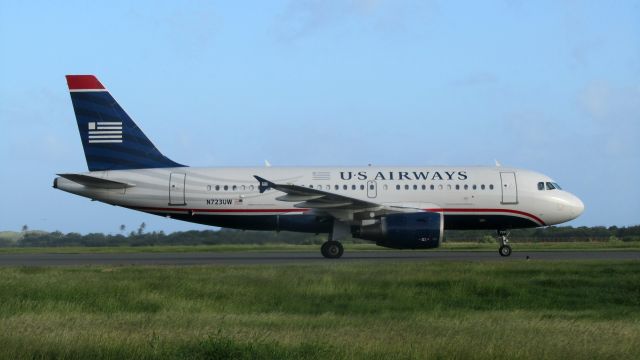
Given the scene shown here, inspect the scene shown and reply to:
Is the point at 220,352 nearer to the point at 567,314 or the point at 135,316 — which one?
the point at 135,316

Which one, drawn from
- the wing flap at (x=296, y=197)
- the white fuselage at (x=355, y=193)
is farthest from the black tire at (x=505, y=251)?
the wing flap at (x=296, y=197)

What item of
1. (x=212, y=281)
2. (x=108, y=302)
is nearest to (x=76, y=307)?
(x=108, y=302)

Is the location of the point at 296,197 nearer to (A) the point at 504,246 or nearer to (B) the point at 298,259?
(B) the point at 298,259

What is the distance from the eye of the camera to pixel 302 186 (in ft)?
105

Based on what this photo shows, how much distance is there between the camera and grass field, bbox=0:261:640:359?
10.8 metres

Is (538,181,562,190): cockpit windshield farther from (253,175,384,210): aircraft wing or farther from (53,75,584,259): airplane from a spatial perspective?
(253,175,384,210): aircraft wing

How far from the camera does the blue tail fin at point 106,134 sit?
114 ft

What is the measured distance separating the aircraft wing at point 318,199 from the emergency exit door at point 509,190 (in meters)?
5.03

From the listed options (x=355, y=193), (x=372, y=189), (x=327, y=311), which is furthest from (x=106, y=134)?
(x=327, y=311)

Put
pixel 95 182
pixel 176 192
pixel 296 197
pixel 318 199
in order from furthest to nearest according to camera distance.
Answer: pixel 176 192 → pixel 95 182 → pixel 296 197 → pixel 318 199

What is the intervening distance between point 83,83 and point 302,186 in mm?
10055

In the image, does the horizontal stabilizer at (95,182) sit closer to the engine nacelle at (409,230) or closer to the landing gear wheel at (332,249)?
the landing gear wheel at (332,249)

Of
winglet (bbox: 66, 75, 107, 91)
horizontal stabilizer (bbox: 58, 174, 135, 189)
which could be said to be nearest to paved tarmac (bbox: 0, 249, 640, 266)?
horizontal stabilizer (bbox: 58, 174, 135, 189)

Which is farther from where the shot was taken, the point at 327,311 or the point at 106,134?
the point at 106,134
